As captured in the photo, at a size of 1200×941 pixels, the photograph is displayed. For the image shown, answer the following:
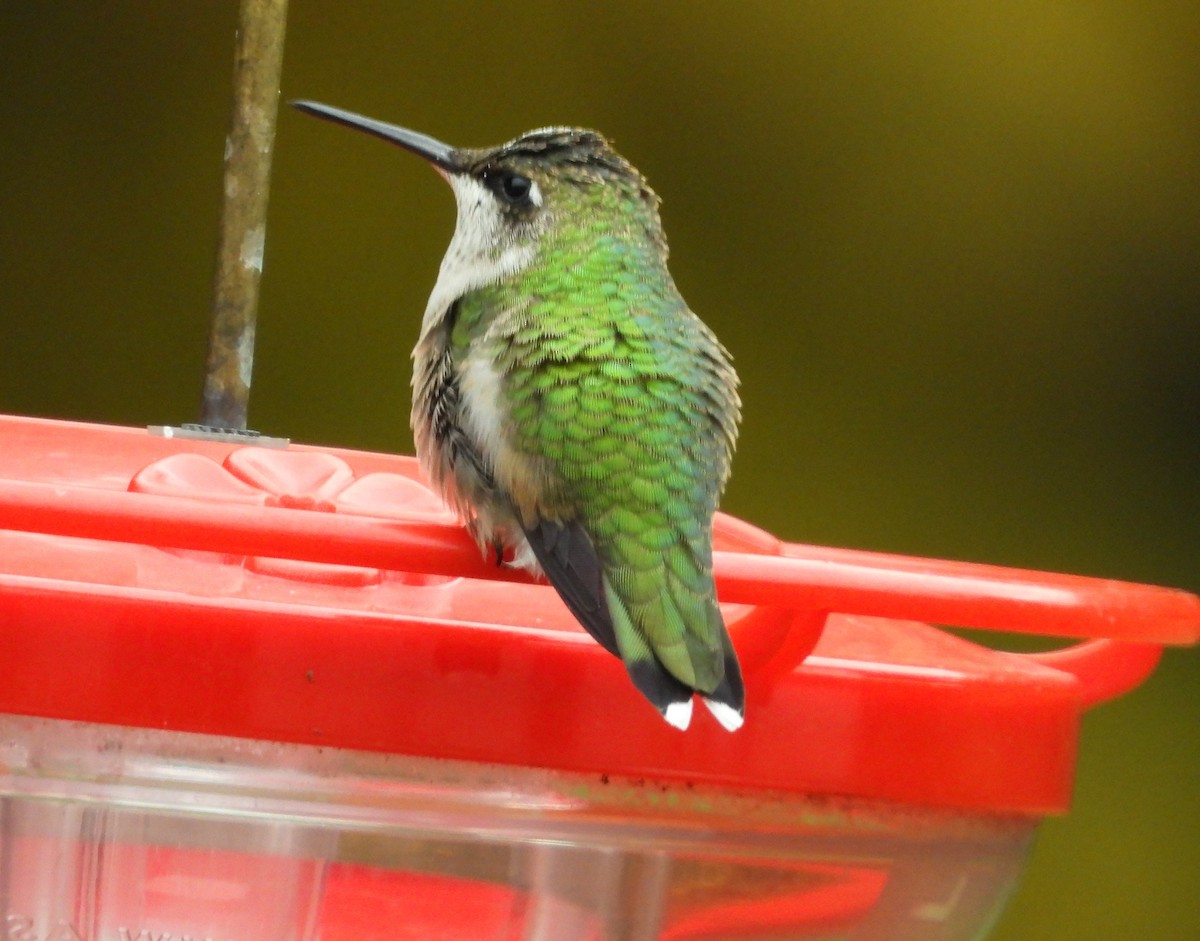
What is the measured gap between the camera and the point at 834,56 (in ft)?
11.1

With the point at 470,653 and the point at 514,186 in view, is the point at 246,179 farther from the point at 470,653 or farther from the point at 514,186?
the point at 470,653

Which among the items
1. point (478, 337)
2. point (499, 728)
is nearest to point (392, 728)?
point (499, 728)

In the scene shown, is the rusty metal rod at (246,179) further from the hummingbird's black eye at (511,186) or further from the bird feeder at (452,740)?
the hummingbird's black eye at (511,186)

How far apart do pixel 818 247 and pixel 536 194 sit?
182 centimetres

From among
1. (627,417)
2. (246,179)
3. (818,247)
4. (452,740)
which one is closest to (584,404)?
(627,417)

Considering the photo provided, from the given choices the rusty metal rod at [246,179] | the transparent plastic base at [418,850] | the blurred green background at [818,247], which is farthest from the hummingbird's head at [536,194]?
the blurred green background at [818,247]

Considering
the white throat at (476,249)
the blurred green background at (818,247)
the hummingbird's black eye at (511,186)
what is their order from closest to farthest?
the white throat at (476,249), the hummingbird's black eye at (511,186), the blurred green background at (818,247)

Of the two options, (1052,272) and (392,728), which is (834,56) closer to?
(1052,272)

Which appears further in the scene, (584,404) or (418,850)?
(584,404)

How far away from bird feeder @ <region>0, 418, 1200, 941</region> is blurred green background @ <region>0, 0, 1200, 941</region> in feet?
7.04

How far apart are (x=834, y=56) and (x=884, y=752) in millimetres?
2582

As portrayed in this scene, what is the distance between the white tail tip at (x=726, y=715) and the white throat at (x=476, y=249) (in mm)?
705

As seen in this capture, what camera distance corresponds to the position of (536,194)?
1766 millimetres

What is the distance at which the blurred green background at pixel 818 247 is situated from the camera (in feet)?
10.8
